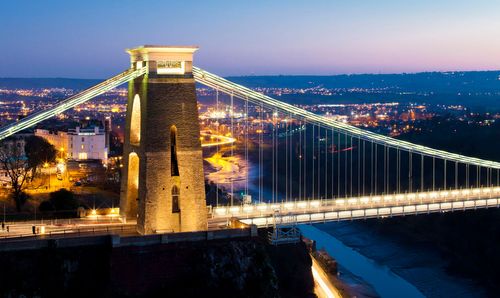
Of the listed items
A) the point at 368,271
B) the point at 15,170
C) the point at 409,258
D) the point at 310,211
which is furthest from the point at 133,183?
the point at 409,258

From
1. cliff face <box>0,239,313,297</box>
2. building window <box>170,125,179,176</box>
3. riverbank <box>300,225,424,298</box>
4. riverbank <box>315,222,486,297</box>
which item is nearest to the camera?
cliff face <box>0,239,313,297</box>

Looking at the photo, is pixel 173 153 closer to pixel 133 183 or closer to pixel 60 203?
pixel 133 183

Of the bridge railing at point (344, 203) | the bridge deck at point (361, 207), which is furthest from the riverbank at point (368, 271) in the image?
the bridge deck at point (361, 207)

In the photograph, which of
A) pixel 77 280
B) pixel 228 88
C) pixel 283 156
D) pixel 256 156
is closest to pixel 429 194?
pixel 228 88

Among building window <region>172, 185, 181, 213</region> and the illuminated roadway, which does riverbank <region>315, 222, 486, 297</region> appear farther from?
building window <region>172, 185, 181, 213</region>

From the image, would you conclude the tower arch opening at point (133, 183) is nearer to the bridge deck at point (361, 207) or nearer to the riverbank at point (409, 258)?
the bridge deck at point (361, 207)

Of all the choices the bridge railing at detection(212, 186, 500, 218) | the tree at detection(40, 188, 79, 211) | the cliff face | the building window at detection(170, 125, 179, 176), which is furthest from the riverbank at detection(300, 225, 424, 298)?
the building window at detection(170, 125, 179, 176)

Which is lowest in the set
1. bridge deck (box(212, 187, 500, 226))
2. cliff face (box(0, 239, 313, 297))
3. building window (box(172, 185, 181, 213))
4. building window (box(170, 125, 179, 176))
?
cliff face (box(0, 239, 313, 297))
